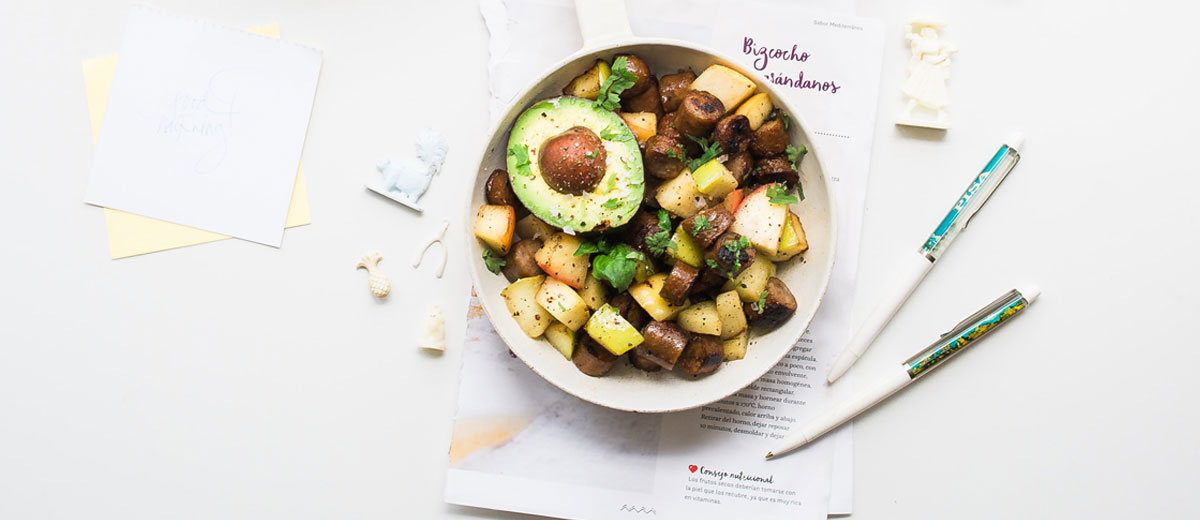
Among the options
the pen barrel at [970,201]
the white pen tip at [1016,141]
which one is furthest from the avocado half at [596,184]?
the white pen tip at [1016,141]

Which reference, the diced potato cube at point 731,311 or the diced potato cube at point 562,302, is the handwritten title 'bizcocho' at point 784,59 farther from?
the diced potato cube at point 562,302

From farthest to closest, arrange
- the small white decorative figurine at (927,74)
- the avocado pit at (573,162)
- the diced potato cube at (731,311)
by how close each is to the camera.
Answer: the small white decorative figurine at (927,74) → the diced potato cube at (731,311) → the avocado pit at (573,162)

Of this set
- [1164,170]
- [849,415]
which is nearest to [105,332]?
[849,415]

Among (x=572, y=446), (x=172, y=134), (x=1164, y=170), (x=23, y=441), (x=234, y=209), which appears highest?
(x=1164, y=170)

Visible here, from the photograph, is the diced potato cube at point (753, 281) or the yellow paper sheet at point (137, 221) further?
the yellow paper sheet at point (137, 221)

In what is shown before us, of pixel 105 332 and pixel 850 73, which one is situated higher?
pixel 850 73

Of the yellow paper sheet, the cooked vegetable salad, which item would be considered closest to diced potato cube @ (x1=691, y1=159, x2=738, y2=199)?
the cooked vegetable salad

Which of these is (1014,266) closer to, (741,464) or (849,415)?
(849,415)
